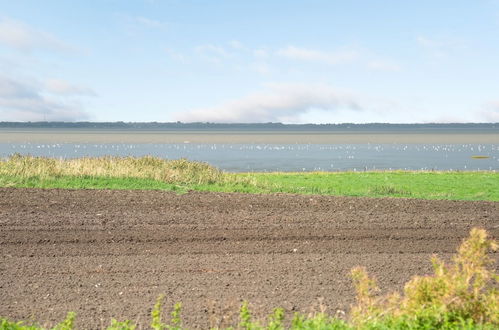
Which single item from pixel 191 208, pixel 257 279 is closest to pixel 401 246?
pixel 257 279

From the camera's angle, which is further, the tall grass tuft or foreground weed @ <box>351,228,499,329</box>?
the tall grass tuft

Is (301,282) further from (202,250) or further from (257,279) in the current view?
(202,250)

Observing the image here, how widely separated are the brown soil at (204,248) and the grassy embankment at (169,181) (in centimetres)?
245

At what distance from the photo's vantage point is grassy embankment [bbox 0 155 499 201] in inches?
803

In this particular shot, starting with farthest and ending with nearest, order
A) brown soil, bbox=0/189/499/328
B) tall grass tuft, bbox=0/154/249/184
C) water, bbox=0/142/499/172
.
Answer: water, bbox=0/142/499/172 < tall grass tuft, bbox=0/154/249/184 < brown soil, bbox=0/189/499/328

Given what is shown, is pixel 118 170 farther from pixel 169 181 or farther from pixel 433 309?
pixel 433 309

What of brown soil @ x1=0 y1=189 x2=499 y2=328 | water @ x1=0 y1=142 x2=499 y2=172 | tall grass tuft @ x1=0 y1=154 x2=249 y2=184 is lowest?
water @ x1=0 y1=142 x2=499 y2=172

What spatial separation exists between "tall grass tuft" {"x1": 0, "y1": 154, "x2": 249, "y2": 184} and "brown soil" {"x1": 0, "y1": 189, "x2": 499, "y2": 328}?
371 centimetres

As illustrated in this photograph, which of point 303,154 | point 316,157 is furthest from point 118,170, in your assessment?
point 303,154

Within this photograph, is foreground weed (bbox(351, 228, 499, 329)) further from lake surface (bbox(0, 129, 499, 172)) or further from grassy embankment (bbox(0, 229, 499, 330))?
lake surface (bbox(0, 129, 499, 172))

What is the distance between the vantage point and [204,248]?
12219 millimetres

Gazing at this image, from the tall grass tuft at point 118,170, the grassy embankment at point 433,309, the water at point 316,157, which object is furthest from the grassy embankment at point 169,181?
the water at point 316,157

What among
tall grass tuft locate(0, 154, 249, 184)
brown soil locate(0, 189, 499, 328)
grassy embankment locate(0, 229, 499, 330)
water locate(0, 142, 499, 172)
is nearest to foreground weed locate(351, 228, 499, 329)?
grassy embankment locate(0, 229, 499, 330)

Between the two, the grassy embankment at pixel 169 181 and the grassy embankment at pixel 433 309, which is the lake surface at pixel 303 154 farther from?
the grassy embankment at pixel 433 309
